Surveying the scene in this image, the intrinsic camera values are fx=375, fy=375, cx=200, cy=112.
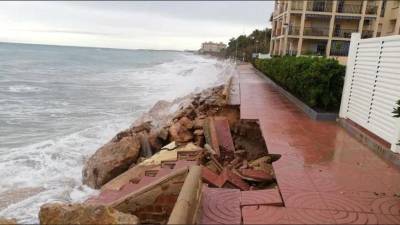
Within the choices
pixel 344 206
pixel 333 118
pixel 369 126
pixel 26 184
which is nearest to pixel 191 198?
pixel 344 206

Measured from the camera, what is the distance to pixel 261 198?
14.9ft

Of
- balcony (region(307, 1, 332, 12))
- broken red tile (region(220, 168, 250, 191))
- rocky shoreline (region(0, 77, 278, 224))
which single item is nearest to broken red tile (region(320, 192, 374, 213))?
rocky shoreline (region(0, 77, 278, 224))

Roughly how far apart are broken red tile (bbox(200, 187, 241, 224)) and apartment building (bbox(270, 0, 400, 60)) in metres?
37.1

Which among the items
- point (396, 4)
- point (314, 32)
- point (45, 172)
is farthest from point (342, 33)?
point (45, 172)

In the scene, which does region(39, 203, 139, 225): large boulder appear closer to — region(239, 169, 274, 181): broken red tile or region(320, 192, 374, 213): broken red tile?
region(320, 192, 374, 213): broken red tile

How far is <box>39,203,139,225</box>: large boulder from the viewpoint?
11.3 feet

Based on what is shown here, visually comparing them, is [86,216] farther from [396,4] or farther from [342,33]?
[342,33]

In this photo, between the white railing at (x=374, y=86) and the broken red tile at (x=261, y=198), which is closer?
the broken red tile at (x=261, y=198)

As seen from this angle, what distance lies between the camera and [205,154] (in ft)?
22.8

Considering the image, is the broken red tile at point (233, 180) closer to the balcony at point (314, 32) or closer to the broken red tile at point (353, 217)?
the broken red tile at point (353, 217)

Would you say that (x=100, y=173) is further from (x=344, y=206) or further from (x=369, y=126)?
(x=369, y=126)

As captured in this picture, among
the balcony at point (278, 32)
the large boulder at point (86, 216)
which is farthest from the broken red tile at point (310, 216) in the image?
the balcony at point (278, 32)

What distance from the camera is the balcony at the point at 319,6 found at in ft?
134

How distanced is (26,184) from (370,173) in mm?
7039
